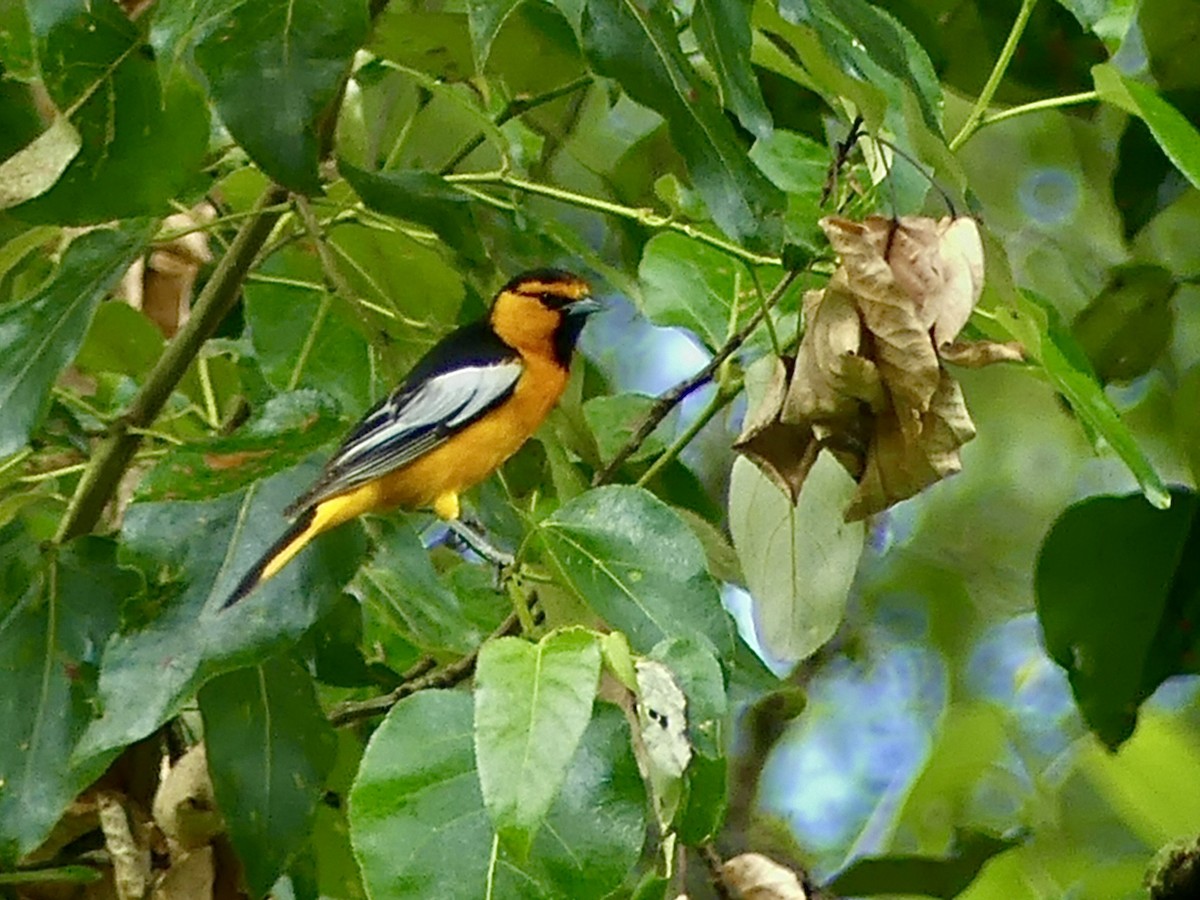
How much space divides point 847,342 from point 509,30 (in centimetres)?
51

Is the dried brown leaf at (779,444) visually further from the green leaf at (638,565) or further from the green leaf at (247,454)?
Answer: the green leaf at (247,454)

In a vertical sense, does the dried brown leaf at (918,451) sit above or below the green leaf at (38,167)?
below

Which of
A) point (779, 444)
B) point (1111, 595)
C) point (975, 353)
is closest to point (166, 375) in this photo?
point (779, 444)

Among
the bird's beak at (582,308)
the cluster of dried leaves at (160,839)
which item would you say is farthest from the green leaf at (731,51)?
the bird's beak at (582,308)

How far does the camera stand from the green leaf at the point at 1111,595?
1424 mm

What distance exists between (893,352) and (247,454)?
359 millimetres

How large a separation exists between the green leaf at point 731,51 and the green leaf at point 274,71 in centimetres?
19

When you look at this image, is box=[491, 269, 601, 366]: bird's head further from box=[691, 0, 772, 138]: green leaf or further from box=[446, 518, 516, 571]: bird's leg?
box=[691, 0, 772, 138]: green leaf

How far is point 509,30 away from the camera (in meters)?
1.30

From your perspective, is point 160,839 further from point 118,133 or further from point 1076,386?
point 1076,386

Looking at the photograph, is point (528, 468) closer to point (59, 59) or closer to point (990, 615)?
point (59, 59)

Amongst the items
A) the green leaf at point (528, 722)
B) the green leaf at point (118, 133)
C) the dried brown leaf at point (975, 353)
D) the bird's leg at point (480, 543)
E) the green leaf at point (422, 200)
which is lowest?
the bird's leg at point (480, 543)

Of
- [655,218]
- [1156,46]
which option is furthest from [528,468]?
[1156,46]

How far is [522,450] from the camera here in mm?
1527
